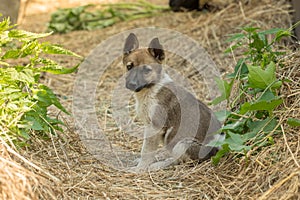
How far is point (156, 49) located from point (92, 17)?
528 cm

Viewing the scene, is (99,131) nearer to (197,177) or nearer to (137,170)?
(137,170)

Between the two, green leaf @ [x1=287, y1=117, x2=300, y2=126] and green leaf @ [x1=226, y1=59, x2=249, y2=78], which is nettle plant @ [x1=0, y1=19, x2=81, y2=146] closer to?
green leaf @ [x1=226, y1=59, x2=249, y2=78]

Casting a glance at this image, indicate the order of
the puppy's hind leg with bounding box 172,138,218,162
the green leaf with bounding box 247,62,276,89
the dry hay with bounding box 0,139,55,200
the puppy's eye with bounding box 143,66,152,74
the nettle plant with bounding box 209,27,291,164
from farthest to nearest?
the puppy's eye with bounding box 143,66,152,74, the puppy's hind leg with bounding box 172,138,218,162, the green leaf with bounding box 247,62,276,89, the nettle plant with bounding box 209,27,291,164, the dry hay with bounding box 0,139,55,200

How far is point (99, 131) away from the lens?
6.61m

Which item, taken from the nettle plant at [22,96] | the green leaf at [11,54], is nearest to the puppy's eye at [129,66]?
the nettle plant at [22,96]

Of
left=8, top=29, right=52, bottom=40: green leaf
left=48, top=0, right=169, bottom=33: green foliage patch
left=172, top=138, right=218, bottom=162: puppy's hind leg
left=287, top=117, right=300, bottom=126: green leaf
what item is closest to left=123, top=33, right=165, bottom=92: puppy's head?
left=172, top=138, right=218, bottom=162: puppy's hind leg

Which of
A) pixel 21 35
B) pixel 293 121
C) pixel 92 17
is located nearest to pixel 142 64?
pixel 21 35

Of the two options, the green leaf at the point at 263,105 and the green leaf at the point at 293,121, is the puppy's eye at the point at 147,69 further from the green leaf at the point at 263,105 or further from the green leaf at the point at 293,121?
the green leaf at the point at 293,121

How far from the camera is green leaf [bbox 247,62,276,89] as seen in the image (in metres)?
4.90

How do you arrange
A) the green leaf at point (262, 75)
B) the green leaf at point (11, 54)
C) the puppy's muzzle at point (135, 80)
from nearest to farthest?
1. the green leaf at point (262, 75)
2. the green leaf at point (11, 54)
3. the puppy's muzzle at point (135, 80)

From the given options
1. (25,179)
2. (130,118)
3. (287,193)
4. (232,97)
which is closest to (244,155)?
(287,193)

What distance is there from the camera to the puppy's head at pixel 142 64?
5.78 meters

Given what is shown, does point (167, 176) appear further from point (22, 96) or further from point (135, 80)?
point (22, 96)

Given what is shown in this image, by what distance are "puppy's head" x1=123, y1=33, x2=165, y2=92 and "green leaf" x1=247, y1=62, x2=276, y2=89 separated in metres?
1.29
